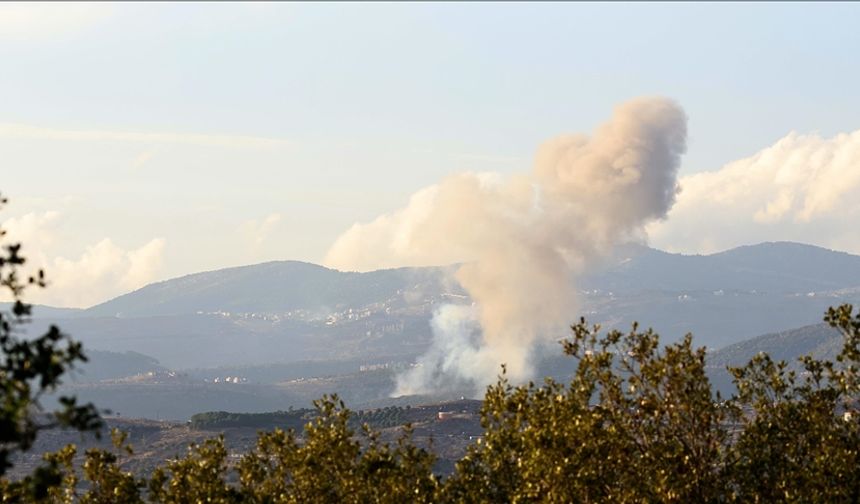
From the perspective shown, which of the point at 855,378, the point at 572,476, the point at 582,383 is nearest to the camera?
the point at 572,476

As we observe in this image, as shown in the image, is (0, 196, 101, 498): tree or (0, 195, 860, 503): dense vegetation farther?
(0, 195, 860, 503): dense vegetation

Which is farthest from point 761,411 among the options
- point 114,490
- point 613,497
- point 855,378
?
point 114,490

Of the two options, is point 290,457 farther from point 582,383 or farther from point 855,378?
point 855,378

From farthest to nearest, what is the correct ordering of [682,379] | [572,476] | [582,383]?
[582,383]
[682,379]
[572,476]

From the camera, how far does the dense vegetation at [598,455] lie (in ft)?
211

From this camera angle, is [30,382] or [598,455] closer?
[30,382]

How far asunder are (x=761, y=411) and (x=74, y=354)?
55.2 m

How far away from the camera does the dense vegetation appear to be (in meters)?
64.4

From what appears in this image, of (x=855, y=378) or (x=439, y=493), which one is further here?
(x=855, y=378)

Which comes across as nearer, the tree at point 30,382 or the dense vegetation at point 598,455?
the tree at point 30,382

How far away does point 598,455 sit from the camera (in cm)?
6525

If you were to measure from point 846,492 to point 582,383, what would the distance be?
14.1 meters

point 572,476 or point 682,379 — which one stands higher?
point 682,379

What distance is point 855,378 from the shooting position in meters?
76.4
